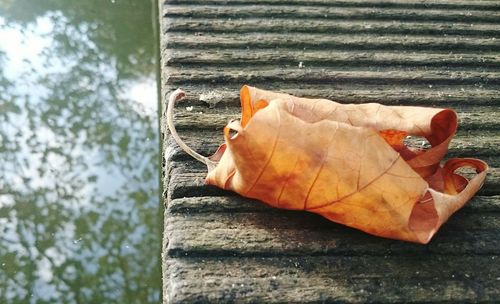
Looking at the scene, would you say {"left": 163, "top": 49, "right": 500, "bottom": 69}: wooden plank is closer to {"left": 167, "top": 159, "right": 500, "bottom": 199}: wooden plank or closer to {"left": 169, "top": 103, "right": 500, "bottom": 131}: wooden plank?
{"left": 169, "top": 103, "right": 500, "bottom": 131}: wooden plank

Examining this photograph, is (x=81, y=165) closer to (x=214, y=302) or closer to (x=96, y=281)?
(x=96, y=281)

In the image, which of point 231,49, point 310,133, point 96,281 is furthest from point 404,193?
point 96,281

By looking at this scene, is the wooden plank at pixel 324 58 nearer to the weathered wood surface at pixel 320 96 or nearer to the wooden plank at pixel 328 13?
the weathered wood surface at pixel 320 96

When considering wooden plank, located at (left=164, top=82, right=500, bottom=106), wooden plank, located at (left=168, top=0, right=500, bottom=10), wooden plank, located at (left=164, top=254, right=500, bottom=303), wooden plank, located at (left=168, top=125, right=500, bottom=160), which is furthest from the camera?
wooden plank, located at (left=168, top=0, right=500, bottom=10)

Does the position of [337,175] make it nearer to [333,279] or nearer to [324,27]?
[333,279]

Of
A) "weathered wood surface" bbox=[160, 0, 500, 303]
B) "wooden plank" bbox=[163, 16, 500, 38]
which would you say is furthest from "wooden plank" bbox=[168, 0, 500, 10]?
"wooden plank" bbox=[163, 16, 500, 38]

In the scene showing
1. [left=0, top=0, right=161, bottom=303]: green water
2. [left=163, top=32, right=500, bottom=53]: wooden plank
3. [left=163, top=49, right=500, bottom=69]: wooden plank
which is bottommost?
[left=0, top=0, right=161, bottom=303]: green water

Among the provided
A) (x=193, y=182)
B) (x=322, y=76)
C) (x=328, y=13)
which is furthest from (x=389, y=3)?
(x=193, y=182)
